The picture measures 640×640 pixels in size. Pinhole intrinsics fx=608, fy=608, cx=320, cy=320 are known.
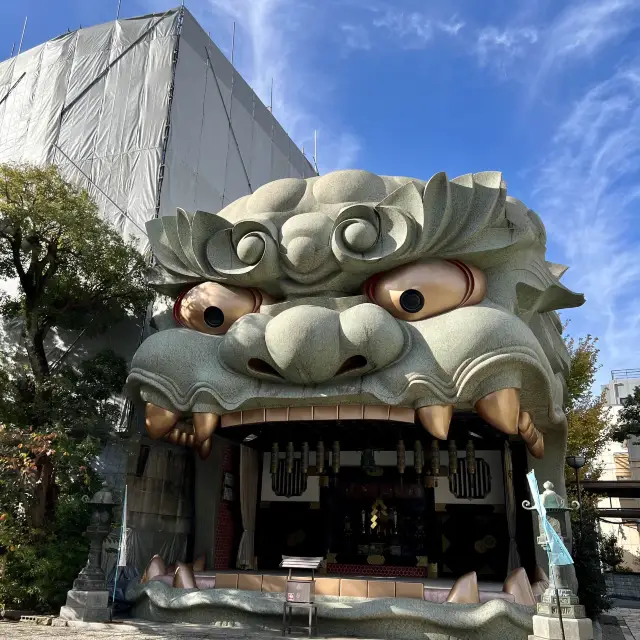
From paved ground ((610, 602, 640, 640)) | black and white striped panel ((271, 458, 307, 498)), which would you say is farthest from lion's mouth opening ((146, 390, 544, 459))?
paved ground ((610, 602, 640, 640))

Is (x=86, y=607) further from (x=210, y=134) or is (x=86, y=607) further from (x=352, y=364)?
(x=210, y=134)

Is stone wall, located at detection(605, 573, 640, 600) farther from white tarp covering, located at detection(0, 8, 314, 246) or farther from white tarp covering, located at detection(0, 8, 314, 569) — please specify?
white tarp covering, located at detection(0, 8, 314, 246)

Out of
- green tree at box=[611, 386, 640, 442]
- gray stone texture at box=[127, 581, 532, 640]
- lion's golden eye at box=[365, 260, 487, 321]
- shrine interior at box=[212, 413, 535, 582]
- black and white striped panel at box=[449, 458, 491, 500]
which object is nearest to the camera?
gray stone texture at box=[127, 581, 532, 640]

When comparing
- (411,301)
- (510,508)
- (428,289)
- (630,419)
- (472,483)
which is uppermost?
(630,419)

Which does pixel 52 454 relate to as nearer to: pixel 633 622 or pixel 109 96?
pixel 109 96

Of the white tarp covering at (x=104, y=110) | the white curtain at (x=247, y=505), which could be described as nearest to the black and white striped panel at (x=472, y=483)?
the white curtain at (x=247, y=505)

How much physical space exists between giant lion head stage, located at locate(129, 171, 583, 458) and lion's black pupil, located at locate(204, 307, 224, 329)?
0.06 ft

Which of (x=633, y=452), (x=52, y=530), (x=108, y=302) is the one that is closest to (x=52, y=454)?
(x=52, y=530)

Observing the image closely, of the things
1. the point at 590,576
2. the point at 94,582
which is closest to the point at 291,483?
the point at 94,582

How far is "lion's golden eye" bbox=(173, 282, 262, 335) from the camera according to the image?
10.3 m

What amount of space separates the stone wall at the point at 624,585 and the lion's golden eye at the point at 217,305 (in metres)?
18.4

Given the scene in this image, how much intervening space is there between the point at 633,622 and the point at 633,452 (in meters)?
23.7

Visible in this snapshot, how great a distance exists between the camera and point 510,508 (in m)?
12.5

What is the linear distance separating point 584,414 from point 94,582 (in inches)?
767
